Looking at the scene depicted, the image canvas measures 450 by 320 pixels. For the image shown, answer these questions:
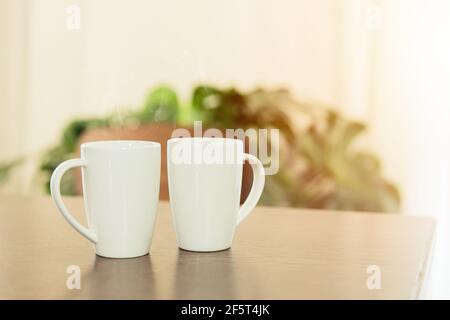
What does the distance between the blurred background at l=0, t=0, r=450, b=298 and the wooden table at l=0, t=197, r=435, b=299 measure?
1242 mm

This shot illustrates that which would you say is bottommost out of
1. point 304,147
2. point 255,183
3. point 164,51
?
point 304,147

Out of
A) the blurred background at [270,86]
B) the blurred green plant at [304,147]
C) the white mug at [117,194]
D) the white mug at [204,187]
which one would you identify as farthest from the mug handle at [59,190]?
the blurred green plant at [304,147]

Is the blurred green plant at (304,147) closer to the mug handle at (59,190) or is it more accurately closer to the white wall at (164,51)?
the white wall at (164,51)

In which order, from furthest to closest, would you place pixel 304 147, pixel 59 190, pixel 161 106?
pixel 161 106
pixel 304 147
pixel 59 190

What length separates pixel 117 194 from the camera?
0.67m

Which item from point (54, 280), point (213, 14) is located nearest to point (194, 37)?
Answer: point (213, 14)

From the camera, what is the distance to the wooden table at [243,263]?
57cm

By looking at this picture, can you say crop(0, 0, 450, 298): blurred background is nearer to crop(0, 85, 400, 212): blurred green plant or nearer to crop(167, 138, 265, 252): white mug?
crop(0, 85, 400, 212): blurred green plant

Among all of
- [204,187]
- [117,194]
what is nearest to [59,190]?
[117,194]

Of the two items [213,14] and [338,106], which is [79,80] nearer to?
[213,14]

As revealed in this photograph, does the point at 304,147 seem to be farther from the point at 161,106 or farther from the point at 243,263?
the point at 243,263

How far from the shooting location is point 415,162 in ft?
7.18

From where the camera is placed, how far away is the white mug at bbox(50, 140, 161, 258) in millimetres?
668

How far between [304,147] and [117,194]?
1667mm
